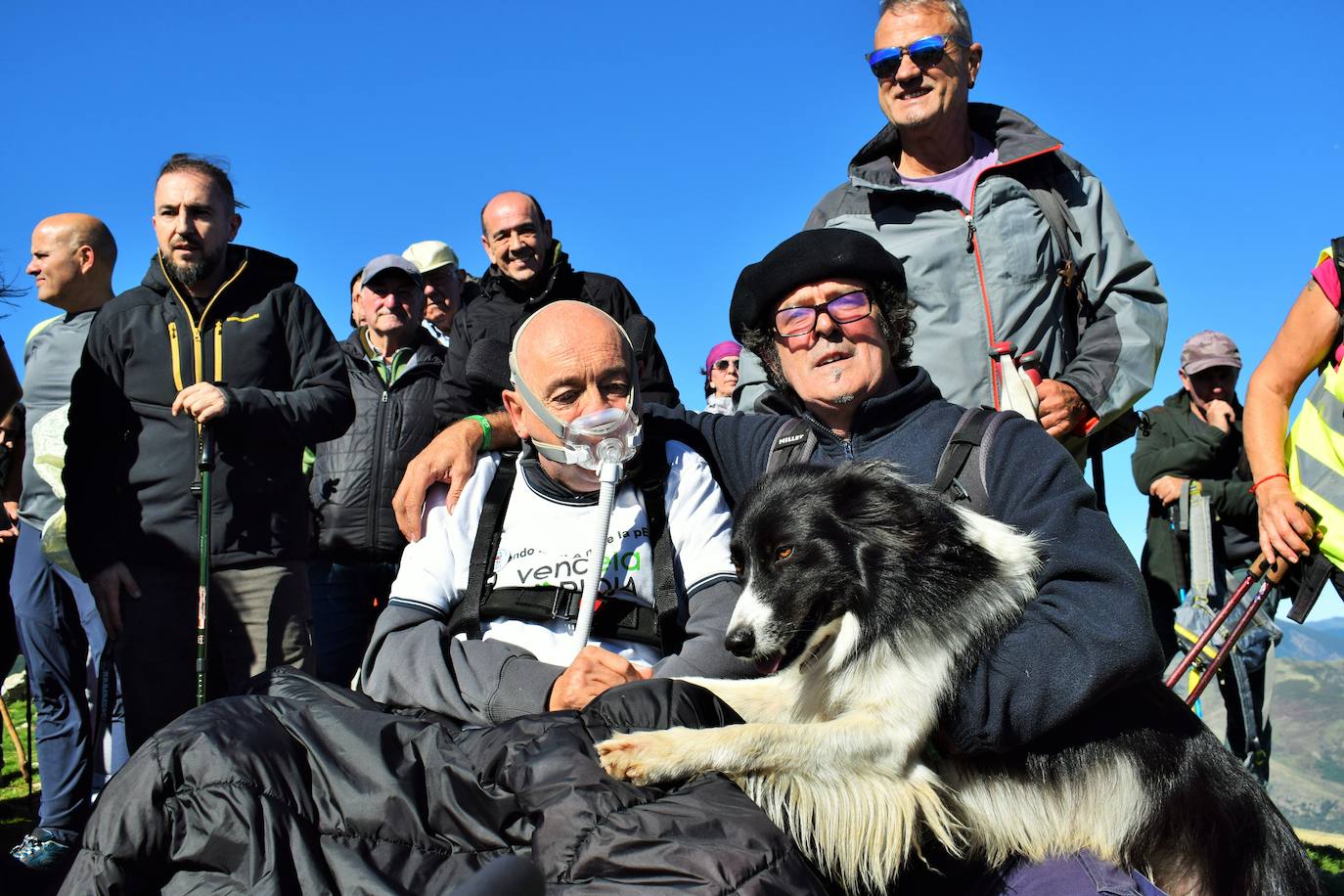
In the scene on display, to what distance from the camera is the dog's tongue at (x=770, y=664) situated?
8.61 ft

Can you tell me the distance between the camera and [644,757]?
78.2 inches

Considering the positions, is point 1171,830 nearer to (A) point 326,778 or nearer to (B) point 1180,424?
(A) point 326,778

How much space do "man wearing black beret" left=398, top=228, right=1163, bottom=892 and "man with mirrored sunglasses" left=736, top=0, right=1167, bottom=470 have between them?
51 centimetres

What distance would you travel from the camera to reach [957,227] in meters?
3.77

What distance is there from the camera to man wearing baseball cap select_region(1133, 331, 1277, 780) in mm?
5879

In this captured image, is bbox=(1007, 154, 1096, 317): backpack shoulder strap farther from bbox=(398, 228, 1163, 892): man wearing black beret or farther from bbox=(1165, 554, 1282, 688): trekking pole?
bbox=(1165, 554, 1282, 688): trekking pole

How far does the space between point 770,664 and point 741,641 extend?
14cm

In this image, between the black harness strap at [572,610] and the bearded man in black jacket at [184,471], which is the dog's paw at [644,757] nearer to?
the black harness strap at [572,610]

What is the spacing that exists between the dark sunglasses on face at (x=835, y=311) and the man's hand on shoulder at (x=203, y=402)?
2451mm

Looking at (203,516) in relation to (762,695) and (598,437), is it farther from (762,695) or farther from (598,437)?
(762,695)

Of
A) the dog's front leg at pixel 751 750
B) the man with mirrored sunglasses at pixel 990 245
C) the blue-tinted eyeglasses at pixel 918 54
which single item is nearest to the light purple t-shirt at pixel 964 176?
the man with mirrored sunglasses at pixel 990 245

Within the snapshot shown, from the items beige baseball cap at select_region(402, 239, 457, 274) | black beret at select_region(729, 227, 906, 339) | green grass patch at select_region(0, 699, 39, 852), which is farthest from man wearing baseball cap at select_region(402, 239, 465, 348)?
black beret at select_region(729, 227, 906, 339)

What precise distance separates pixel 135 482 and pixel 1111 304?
Result: 3795 mm

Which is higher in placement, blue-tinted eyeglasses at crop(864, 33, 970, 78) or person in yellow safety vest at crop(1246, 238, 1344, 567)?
blue-tinted eyeglasses at crop(864, 33, 970, 78)
